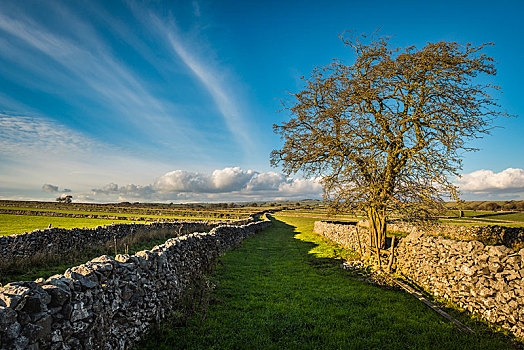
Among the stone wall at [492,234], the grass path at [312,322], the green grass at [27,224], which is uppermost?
the stone wall at [492,234]

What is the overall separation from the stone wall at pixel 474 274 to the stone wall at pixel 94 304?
9826 millimetres

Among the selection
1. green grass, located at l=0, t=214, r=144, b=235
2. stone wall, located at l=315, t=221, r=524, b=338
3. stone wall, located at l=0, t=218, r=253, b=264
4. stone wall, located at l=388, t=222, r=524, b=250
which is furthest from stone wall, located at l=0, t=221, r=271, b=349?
green grass, located at l=0, t=214, r=144, b=235

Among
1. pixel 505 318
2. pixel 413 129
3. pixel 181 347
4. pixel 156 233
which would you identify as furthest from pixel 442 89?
pixel 156 233

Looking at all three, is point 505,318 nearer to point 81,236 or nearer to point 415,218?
point 415,218

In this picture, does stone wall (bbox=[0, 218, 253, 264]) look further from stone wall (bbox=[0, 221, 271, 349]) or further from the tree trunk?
the tree trunk

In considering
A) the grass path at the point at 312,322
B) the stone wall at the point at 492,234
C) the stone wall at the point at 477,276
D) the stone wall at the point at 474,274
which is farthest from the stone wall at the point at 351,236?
the grass path at the point at 312,322

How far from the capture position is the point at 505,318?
713 centimetres

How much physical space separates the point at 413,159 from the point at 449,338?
7.99m

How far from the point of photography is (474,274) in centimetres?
838

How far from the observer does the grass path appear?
21.3ft

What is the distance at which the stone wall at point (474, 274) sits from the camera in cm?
705

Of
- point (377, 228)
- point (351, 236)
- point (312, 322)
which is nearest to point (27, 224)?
point (351, 236)

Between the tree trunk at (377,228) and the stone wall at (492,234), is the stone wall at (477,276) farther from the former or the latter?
the tree trunk at (377,228)

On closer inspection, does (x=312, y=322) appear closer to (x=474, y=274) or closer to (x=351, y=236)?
(x=474, y=274)
